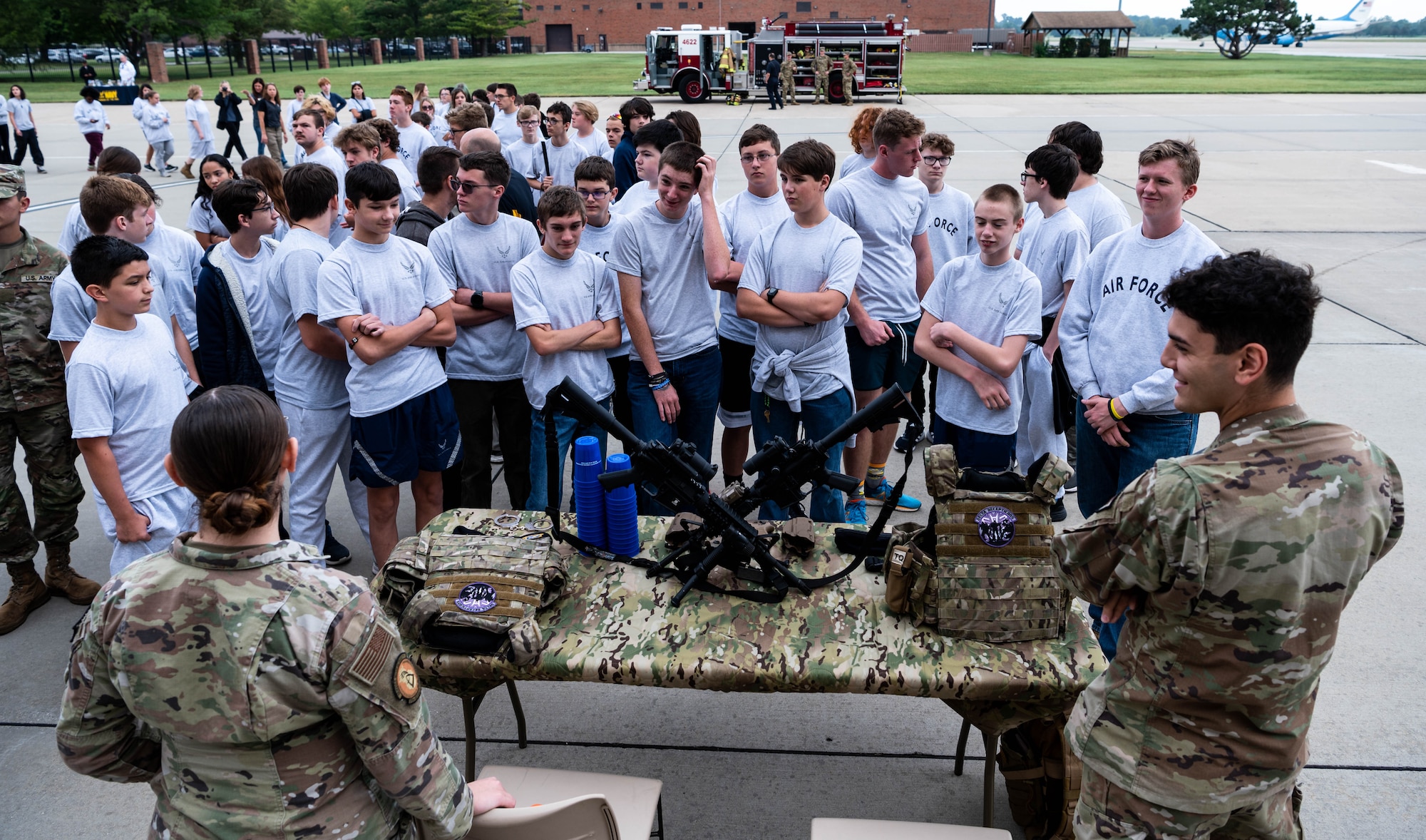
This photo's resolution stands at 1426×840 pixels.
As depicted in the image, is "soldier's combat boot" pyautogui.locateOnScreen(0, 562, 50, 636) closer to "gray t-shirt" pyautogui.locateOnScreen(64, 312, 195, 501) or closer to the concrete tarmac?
the concrete tarmac

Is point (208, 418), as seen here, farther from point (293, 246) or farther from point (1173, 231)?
point (1173, 231)

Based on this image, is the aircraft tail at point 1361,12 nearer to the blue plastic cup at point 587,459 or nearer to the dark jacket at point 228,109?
the dark jacket at point 228,109

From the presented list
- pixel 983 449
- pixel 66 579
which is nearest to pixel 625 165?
pixel 983 449

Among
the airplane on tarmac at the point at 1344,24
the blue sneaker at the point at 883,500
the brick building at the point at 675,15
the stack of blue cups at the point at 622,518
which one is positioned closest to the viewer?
the stack of blue cups at the point at 622,518

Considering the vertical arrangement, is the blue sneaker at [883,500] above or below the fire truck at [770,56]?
below

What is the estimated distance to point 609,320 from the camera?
444cm

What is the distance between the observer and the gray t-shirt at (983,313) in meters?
4.19

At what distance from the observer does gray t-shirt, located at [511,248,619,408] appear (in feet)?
14.0

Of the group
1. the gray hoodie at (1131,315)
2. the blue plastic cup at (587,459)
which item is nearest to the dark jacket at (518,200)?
the blue plastic cup at (587,459)

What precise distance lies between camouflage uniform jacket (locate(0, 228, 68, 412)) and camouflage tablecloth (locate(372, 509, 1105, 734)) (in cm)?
240

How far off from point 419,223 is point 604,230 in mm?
995

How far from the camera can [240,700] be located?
1.67m

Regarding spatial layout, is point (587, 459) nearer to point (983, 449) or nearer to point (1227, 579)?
point (1227, 579)

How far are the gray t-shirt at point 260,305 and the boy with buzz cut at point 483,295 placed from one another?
0.78m
